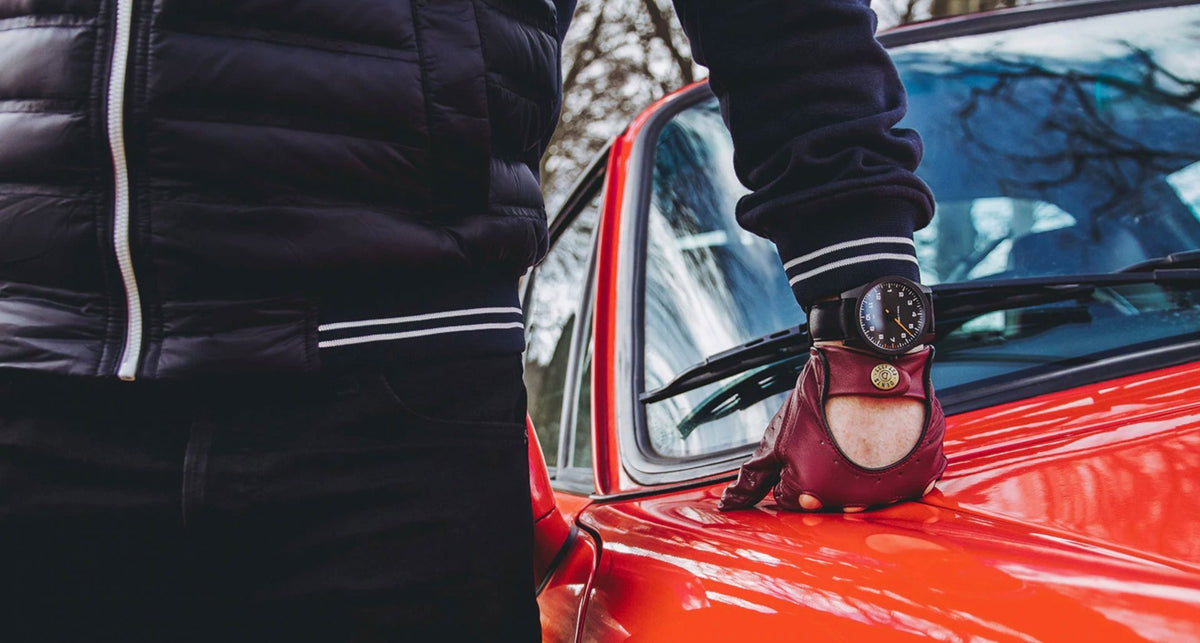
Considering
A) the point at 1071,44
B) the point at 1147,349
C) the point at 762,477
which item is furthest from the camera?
the point at 1071,44

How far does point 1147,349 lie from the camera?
3.96 ft

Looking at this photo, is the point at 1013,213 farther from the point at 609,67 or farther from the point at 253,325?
the point at 609,67

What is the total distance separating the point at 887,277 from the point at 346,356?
0.57 metres

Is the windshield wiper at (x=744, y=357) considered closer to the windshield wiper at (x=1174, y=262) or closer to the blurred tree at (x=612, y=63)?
the windshield wiper at (x=1174, y=262)

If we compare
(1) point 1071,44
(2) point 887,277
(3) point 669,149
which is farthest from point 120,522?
(1) point 1071,44

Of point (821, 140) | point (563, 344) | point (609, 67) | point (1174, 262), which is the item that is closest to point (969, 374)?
point (1174, 262)

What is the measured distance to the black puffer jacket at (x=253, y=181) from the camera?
2.68ft

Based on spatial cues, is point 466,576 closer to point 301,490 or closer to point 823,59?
point 301,490

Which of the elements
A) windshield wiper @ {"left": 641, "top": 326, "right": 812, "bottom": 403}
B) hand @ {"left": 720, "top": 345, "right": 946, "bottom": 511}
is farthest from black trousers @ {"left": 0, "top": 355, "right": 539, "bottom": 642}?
windshield wiper @ {"left": 641, "top": 326, "right": 812, "bottom": 403}

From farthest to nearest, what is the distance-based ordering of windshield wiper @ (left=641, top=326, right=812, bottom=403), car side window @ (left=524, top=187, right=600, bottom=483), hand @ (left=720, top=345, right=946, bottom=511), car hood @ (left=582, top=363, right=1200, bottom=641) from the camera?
car side window @ (left=524, top=187, right=600, bottom=483) → windshield wiper @ (left=641, top=326, right=812, bottom=403) → hand @ (left=720, top=345, right=946, bottom=511) → car hood @ (left=582, top=363, right=1200, bottom=641)

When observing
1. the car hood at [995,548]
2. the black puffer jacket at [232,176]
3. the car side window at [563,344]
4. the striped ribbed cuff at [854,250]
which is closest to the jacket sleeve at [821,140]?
the striped ribbed cuff at [854,250]

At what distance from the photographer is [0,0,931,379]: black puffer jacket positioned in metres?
0.82

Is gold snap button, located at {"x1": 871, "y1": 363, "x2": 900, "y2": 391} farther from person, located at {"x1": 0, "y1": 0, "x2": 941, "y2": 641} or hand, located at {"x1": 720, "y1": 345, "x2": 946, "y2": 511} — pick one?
person, located at {"x1": 0, "y1": 0, "x2": 941, "y2": 641}

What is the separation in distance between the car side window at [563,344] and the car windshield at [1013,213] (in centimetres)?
42
